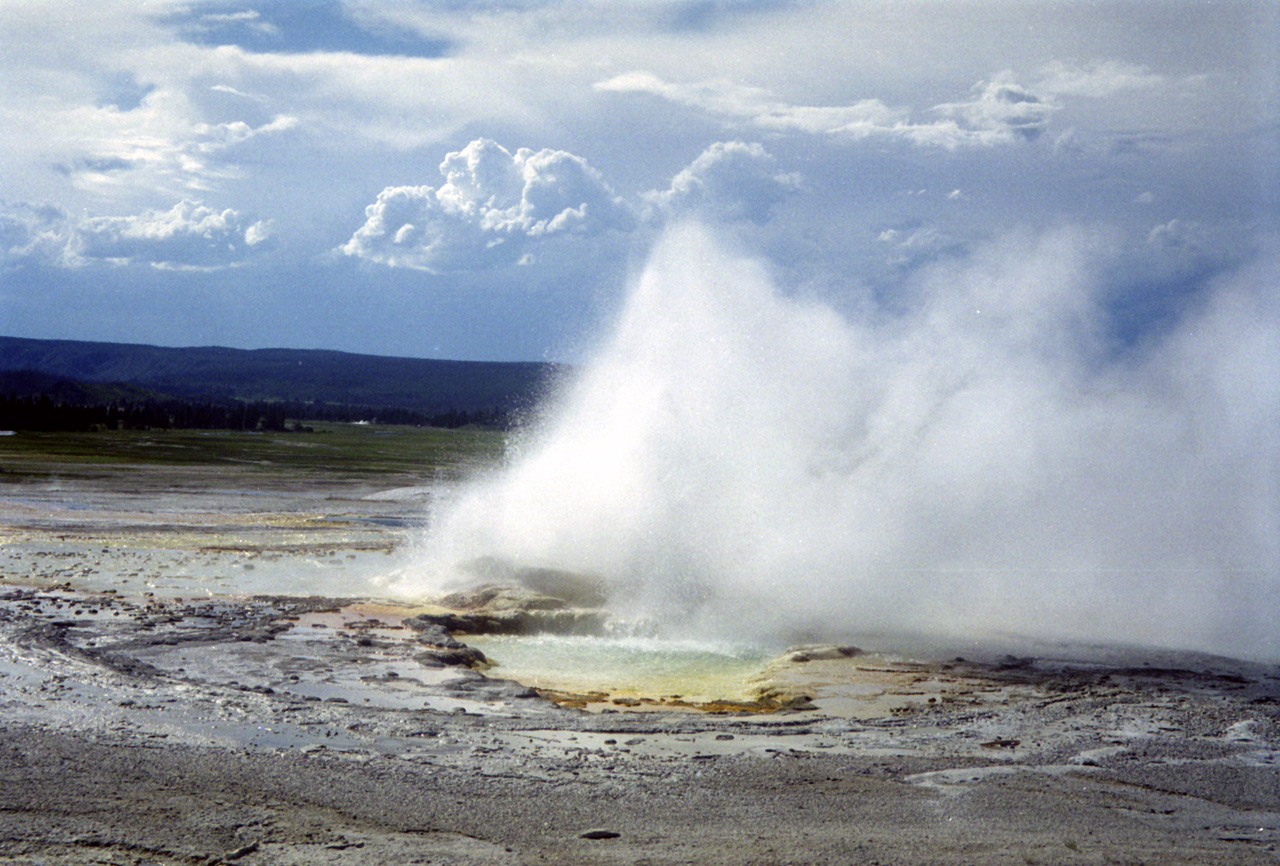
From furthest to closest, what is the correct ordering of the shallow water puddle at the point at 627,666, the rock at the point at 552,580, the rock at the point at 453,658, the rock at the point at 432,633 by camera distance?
the rock at the point at 552,580 < the rock at the point at 432,633 < the rock at the point at 453,658 < the shallow water puddle at the point at 627,666

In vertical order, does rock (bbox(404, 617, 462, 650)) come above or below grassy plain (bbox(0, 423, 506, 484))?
below

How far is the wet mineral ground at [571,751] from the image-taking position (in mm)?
7383

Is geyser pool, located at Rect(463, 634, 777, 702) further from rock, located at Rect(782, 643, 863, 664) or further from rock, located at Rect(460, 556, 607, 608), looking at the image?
rock, located at Rect(460, 556, 607, 608)

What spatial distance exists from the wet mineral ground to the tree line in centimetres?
7927

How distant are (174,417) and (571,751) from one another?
108 m

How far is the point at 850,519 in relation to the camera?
22859 mm

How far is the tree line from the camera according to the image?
87.4m

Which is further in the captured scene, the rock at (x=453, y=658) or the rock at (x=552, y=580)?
the rock at (x=552, y=580)

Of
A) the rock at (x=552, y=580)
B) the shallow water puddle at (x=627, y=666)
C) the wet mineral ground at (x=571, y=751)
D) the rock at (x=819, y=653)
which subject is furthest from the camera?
the rock at (x=552, y=580)

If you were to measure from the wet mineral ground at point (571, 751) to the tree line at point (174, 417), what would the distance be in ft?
260

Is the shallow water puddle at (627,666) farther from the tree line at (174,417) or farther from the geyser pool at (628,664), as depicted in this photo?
the tree line at (174,417)

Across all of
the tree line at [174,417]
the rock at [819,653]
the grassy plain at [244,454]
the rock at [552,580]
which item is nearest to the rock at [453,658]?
the rock at [552,580]

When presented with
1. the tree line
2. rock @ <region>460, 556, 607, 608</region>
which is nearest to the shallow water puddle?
rock @ <region>460, 556, 607, 608</region>

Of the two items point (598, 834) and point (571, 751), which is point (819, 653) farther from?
point (598, 834)
